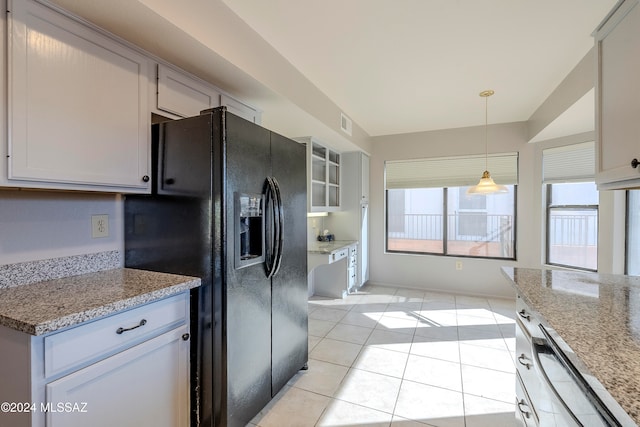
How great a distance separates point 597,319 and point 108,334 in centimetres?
184

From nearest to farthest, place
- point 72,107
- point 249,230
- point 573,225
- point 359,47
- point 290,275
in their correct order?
1. point 72,107
2. point 249,230
3. point 290,275
4. point 359,47
5. point 573,225

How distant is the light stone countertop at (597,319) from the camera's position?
2.34 ft

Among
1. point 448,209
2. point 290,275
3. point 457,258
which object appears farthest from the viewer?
point 448,209

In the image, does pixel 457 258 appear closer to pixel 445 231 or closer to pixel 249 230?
pixel 445 231

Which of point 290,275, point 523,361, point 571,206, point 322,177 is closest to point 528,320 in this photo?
point 523,361

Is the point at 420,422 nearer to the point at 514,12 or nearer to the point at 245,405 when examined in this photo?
the point at 245,405

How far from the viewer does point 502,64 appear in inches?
97.5

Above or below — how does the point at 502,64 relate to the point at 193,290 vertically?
above

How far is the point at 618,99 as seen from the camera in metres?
1.33

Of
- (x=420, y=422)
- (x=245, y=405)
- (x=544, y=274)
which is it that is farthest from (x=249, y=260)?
(x=544, y=274)

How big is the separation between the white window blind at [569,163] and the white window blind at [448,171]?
36 cm

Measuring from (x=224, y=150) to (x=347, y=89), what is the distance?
6.14ft

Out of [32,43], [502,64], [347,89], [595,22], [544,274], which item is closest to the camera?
[32,43]

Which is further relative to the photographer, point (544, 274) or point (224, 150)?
point (544, 274)
